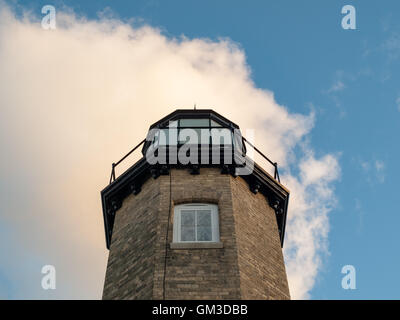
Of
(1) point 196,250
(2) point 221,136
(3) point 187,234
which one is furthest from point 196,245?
(2) point 221,136

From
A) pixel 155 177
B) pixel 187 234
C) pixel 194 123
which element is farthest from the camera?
pixel 194 123

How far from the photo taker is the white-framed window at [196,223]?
14.0 meters

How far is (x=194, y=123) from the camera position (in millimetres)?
18188

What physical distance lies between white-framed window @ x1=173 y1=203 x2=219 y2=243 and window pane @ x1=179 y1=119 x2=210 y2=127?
3842mm

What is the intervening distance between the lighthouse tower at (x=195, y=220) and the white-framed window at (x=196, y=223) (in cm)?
2

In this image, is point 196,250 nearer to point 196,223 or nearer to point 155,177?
point 196,223

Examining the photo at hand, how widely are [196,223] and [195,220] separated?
11 cm

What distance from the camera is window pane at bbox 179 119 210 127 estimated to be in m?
18.1

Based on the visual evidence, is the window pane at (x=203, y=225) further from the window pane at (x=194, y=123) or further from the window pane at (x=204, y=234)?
the window pane at (x=194, y=123)

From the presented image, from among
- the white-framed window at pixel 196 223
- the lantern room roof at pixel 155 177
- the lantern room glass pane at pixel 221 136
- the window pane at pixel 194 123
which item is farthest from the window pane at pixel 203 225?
the window pane at pixel 194 123

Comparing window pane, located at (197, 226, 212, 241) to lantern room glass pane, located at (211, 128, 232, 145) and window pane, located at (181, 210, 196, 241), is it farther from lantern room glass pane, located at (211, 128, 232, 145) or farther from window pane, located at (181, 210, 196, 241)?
lantern room glass pane, located at (211, 128, 232, 145)

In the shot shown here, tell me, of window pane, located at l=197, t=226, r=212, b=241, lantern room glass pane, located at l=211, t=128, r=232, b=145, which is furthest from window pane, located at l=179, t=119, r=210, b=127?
window pane, located at l=197, t=226, r=212, b=241

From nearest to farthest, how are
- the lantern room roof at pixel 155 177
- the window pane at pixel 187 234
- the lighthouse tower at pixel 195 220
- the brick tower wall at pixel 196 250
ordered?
the brick tower wall at pixel 196 250 < the lighthouse tower at pixel 195 220 < the window pane at pixel 187 234 < the lantern room roof at pixel 155 177
